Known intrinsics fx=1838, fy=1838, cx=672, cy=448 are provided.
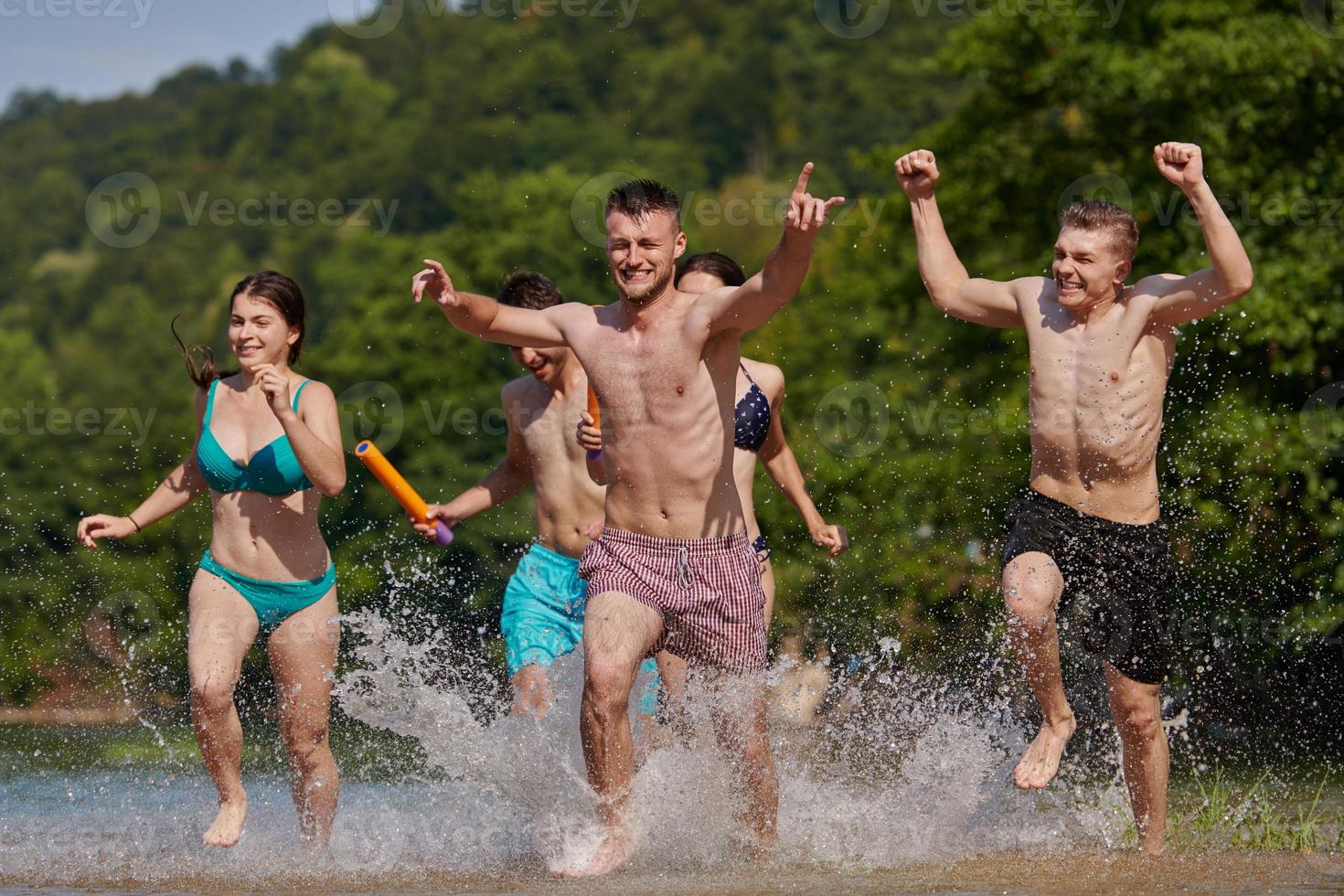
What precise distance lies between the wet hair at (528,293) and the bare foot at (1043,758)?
2.61 meters

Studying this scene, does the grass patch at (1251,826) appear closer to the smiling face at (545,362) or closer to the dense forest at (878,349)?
the smiling face at (545,362)

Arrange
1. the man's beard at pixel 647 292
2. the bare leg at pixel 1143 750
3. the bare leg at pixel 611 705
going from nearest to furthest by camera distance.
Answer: the bare leg at pixel 611 705 < the man's beard at pixel 647 292 < the bare leg at pixel 1143 750

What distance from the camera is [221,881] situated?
6309mm

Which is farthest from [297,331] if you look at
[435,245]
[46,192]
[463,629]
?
[46,192]

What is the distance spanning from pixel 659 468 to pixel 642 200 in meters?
0.93

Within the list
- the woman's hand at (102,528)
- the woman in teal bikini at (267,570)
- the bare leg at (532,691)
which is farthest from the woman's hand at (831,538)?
the woman's hand at (102,528)

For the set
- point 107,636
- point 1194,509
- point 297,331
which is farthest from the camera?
point 107,636

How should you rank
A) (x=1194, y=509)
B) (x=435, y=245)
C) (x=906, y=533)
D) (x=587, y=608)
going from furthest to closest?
1. (x=435, y=245)
2. (x=906, y=533)
3. (x=1194, y=509)
4. (x=587, y=608)

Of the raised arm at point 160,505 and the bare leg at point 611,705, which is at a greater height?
the raised arm at point 160,505

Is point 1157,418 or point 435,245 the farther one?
point 435,245

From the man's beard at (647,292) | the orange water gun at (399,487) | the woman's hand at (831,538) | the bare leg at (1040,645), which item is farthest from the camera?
the woman's hand at (831,538)

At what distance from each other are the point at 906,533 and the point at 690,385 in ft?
52.1

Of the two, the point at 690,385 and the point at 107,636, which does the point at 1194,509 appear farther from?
the point at 107,636

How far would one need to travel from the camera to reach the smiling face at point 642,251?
6.30m
